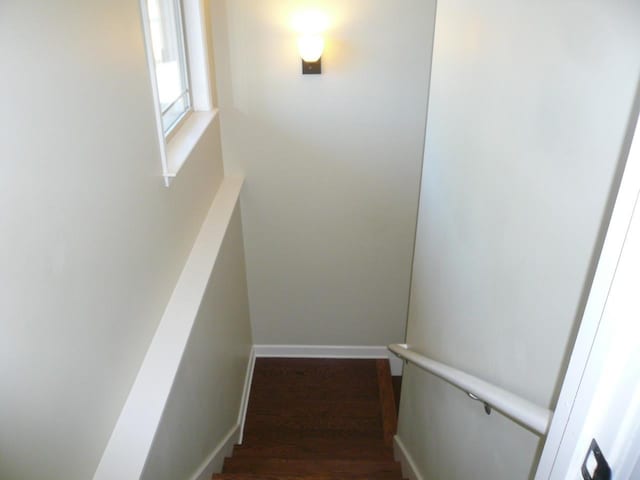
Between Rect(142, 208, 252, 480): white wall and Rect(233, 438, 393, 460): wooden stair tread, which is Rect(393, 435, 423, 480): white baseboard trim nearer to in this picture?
Rect(233, 438, 393, 460): wooden stair tread

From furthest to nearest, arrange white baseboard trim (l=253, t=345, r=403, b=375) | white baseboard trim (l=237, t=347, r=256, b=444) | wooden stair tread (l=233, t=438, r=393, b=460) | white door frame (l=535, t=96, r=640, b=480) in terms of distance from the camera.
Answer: white baseboard trim (l=253, t=345, r=403, b=375)
white baseboard trim (l=237, t=347, r=256, b=444)
wooden stair tread (l=233, t=438, r=393, b=460)
white door frame (l=535, t=96, r=640, b=480)

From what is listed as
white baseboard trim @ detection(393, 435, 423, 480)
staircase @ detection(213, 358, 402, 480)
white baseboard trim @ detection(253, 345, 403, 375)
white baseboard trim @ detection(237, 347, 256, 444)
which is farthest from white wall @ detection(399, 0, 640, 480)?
white baseboard trim @ detection(253, 345, 403, 375)

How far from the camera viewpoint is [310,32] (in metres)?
2.93

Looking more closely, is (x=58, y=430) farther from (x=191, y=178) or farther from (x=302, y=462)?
(x=302, y=462)

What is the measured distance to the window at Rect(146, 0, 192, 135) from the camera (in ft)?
7.93

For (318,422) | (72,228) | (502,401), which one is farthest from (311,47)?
(318,422)

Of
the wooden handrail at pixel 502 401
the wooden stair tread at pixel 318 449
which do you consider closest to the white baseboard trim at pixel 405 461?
the wooden stair tread at pixel 318 449

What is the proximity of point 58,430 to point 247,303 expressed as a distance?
266 cm

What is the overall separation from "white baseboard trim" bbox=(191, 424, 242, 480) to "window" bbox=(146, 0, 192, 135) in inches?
65.4

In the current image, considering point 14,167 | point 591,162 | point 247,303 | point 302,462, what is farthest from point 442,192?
point 247,303

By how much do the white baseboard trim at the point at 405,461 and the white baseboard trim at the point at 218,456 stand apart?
1.03 metres

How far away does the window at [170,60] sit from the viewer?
2.42 m

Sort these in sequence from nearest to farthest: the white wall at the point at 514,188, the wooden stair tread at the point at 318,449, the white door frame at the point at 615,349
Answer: the white door frame at the point at 615,349, the white wall at the point at 514,188, the wooden stair tread at the point at 318,449

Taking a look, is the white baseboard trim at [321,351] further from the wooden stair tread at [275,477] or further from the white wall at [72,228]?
the white wall at [72,228]
